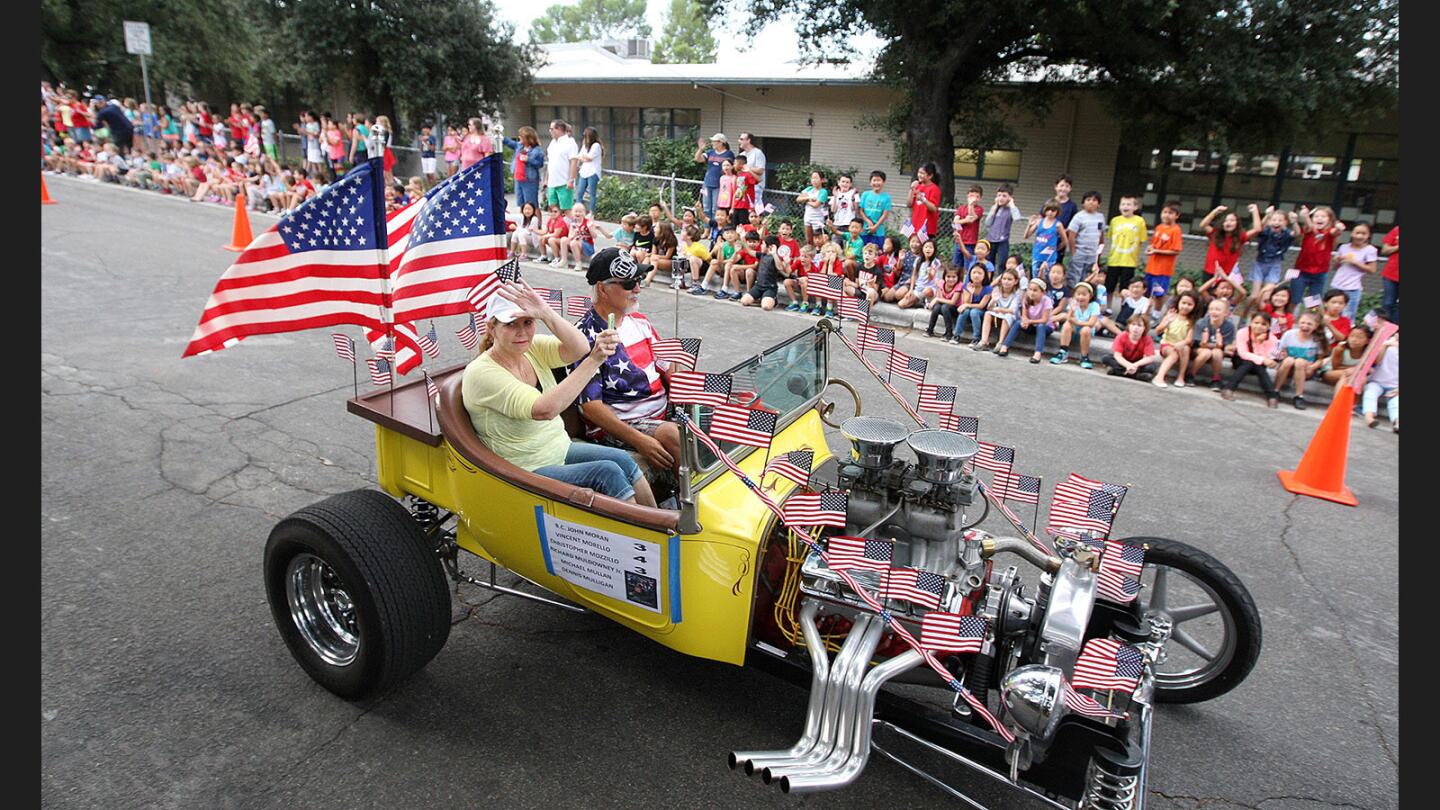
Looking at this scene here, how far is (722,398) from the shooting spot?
2869 mm

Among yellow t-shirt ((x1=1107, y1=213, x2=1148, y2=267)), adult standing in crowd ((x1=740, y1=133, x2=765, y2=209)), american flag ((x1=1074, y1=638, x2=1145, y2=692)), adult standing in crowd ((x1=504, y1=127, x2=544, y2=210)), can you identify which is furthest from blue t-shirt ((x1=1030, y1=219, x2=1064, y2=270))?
adult standing in crowd ((x1=504, y1=127, x2=544, y2=210))

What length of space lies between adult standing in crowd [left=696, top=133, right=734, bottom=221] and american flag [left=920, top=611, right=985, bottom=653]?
10573 millimetres

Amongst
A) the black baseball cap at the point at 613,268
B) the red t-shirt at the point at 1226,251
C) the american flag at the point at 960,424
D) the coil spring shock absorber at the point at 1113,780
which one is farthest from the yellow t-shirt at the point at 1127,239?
the coil spring shock absorber at the point at 1113,780

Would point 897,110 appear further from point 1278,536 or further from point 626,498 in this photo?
point 626,498

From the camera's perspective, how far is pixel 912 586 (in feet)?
9.09

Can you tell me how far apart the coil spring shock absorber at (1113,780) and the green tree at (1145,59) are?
35.3ft

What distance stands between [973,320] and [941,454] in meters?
6.94

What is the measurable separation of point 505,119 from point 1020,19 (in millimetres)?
19236

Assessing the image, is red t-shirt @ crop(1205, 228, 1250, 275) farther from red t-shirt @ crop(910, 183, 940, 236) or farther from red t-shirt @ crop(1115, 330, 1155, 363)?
red t-shirt @ crop(910, 183, 940, 236)

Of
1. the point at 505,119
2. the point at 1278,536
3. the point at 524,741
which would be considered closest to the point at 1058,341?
the point at 1278,536

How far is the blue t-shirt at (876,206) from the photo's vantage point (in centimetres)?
1120

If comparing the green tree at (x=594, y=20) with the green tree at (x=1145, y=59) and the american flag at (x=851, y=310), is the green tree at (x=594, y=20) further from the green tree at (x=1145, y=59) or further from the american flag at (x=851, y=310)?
the american flag at (x=851, y=310)

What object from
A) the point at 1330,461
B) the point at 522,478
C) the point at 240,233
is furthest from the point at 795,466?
the point at 240,233

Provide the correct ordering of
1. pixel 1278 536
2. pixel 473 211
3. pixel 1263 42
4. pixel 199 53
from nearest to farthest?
pixel 473 211 < pixel 1278 536 < pixel 1263 42 < pixel 199 53
